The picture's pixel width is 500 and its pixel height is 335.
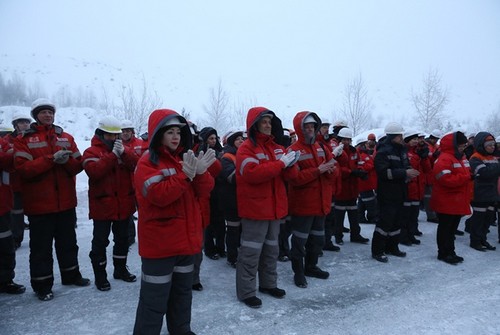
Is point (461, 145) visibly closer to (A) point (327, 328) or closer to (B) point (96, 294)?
(A) point (327, 328)

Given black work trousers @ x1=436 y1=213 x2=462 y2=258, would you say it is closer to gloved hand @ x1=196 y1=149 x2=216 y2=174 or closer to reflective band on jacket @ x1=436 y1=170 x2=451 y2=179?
reflective band on jacket @ x1=436 y1=170 x2=451 y2=179

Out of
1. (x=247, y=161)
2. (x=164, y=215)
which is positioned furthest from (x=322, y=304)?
(x=164, y=215)

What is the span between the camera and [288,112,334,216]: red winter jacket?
4707mm

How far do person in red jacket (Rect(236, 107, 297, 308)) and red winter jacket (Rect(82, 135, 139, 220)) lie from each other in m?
1.60

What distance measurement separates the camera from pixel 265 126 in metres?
4.39

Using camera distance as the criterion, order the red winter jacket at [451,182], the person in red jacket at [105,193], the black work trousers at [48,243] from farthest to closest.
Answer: the red winter jacket at [451,182]
the person in red jacket at [105,193]
the black work trousers at [48,243]

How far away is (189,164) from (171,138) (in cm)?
38

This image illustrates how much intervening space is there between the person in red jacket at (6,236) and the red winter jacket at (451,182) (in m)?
6.53

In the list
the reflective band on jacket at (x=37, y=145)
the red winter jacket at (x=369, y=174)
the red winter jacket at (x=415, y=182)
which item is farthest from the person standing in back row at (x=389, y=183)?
the reflective band on jacket at (x=37, y=145)

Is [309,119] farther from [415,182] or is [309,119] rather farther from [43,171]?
[43,171]

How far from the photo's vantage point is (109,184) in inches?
181

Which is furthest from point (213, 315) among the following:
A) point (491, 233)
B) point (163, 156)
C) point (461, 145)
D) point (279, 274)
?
point (491, 233)

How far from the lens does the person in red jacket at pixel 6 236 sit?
4.34 m

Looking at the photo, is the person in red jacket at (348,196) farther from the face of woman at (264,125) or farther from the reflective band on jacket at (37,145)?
the reflective band on jacket at (37,145)
